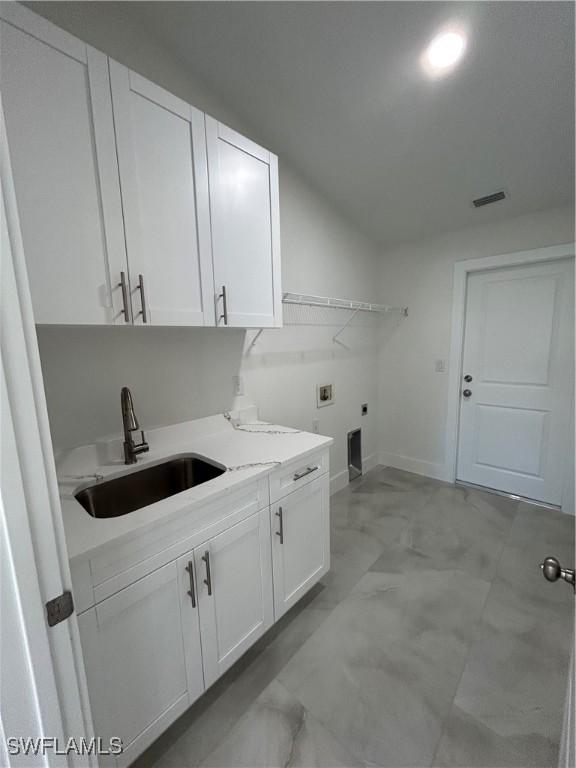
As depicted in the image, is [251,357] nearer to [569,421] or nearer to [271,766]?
[271,766]

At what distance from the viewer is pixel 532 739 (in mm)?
1115

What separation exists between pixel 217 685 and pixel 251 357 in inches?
63.1

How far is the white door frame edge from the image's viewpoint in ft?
7.72

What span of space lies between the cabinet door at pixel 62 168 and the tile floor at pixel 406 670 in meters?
1.56

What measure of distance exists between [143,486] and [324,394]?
1585 millimetres

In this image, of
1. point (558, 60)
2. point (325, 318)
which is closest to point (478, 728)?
Answer: point (325, 318)

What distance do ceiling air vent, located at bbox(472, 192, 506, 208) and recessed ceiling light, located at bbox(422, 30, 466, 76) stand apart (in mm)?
1041

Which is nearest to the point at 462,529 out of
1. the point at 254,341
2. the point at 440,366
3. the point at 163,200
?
the point at 440,366

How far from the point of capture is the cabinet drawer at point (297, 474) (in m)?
1.38

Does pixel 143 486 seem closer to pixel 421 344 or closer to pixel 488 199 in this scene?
pixel 421 344

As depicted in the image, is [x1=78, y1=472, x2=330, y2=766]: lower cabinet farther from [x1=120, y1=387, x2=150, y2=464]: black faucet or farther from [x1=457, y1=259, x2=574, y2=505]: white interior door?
[x1=457, y1=259, x2=574, y2=505]: white interior door

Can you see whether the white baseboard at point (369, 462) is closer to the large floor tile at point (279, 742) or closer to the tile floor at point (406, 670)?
the tile floor at point (406, 670)

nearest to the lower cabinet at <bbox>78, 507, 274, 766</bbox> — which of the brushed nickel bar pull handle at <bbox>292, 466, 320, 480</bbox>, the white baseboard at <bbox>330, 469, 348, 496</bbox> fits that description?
the brushed nickel bar pull handle at <bbox>292, 466, 320, 480</bbox>

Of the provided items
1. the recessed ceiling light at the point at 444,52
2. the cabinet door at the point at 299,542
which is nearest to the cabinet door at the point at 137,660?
the cabinet door at the point at 299,542
